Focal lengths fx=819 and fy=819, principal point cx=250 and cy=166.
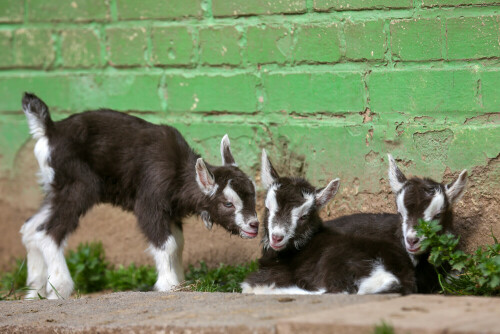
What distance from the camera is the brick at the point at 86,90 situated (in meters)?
8.13

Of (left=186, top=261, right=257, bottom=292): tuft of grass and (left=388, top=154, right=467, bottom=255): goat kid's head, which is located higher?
(left=388, top=154, right=467, bottom=255): goat kid's head

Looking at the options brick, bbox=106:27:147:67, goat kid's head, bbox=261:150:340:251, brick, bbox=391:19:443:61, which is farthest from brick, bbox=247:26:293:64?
goat kid's head, bbox=261:150:340:251

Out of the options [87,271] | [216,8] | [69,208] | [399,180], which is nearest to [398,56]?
[399,180]

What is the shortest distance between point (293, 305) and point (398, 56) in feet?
9.16

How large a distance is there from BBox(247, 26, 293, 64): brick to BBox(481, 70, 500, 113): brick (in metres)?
1.77

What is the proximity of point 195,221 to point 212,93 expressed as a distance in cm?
128

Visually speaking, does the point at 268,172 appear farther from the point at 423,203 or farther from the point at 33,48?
the point at 33,48

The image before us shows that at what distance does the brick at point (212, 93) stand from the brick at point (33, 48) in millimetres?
1517

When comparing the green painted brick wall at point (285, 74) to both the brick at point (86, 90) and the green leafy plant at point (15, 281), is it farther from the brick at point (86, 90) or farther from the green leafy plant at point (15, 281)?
the green leafy plant at point (15, 281)

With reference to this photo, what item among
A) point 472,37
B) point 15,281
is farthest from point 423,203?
point 15,281

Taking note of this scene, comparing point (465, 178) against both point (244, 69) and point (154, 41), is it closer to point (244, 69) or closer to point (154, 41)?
point (244, 69)

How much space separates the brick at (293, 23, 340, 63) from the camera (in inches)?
280

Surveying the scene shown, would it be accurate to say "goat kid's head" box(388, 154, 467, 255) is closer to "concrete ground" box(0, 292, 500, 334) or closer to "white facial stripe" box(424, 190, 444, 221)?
"white facial stripe" box(424, 190, 444, 221)

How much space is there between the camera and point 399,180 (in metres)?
6.21
